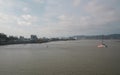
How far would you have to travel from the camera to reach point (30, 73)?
52.3 feet

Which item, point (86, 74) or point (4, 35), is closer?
point (86, 74)

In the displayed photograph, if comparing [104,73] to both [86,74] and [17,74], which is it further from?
[17,74]

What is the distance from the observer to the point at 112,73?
50.2 feet

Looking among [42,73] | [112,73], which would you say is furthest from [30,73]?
[112,73]

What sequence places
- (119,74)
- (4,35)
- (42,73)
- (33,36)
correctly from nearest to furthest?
(119,74) < (42,73) < (4,35) < (33,36)

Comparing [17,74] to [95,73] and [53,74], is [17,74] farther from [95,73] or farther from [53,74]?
[95,73]

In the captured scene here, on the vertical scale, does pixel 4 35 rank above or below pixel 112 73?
above

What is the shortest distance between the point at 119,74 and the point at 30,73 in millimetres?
8868

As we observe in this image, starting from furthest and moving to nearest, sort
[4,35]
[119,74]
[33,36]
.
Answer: [33,36], [4,35], [119,74]

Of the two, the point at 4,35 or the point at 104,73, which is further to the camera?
the point at 4,35

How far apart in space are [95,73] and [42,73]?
5.39m

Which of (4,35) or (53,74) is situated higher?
(4,35)

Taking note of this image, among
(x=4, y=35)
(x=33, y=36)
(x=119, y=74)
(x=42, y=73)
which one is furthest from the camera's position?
(x=33, y=36)

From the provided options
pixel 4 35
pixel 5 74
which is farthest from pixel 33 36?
pixel 5 74
